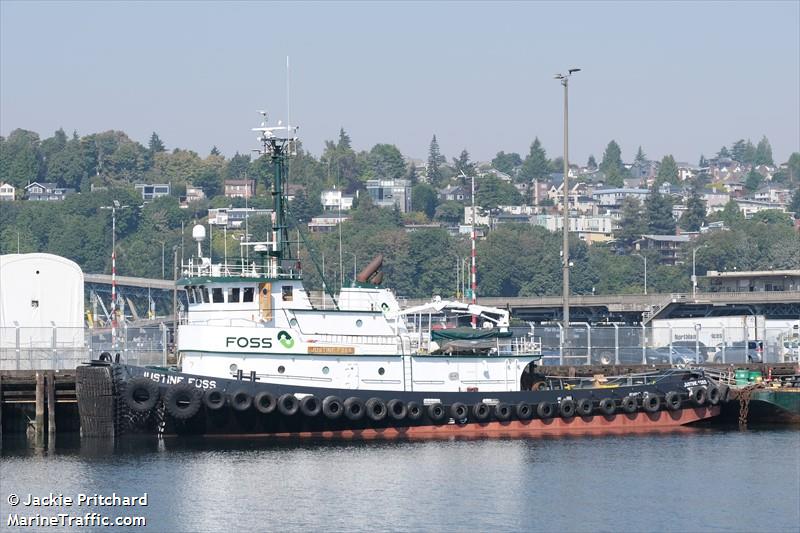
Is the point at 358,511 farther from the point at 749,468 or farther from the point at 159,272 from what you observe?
the point at 159,272

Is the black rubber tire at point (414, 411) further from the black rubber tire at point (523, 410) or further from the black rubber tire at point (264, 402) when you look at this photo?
the black rubber tire at point (264, 402)

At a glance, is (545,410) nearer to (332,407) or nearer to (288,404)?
(332,407)

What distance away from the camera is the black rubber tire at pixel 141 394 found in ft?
165

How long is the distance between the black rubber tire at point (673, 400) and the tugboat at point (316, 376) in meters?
0.60

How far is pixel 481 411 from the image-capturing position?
52688 mm

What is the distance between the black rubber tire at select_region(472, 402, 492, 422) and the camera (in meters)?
52.6

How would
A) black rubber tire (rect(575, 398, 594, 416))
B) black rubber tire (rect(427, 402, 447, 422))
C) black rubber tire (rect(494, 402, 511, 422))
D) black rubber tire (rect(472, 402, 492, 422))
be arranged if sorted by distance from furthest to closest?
black rubber tire (rect(575, 398, 594, 416)) → black rubber tire (rect(494, 402, 511, 422)) → black rubber tire (rect(472, 402, 492, 422)) → black rubber tire (rect(427, 402, 447, 422))

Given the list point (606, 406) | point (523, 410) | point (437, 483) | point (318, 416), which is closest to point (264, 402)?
point (318, 416)

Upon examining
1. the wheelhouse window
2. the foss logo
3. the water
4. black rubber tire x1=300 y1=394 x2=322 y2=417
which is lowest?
the water

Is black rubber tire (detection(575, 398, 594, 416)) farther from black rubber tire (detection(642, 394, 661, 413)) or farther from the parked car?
the parked car

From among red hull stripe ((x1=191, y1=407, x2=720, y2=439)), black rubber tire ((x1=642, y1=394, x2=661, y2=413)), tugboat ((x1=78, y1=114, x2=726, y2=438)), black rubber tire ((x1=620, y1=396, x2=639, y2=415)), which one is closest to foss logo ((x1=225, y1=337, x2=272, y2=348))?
tugboat ((x1=78, y1=114, x2=726, y2=438))

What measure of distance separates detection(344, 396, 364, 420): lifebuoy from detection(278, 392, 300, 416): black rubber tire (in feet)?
5.35

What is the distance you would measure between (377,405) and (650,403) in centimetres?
997

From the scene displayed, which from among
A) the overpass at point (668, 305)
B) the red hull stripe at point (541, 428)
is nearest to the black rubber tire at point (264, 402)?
the red hull stripe at point (541, 428)
